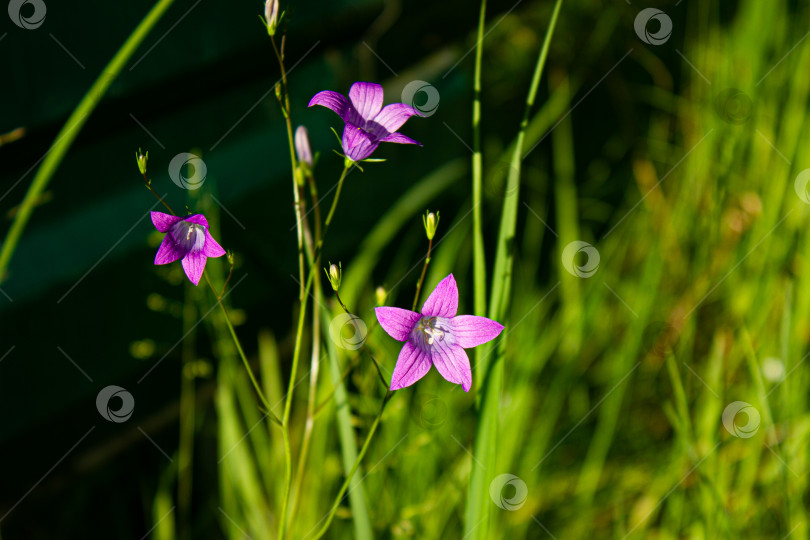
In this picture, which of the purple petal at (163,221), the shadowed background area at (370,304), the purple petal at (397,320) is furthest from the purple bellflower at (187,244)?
the shadowed background area at (370,304)

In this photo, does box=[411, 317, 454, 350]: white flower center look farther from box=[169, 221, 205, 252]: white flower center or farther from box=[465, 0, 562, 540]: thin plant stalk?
box=[169, 221, 205, 252]: white flower center

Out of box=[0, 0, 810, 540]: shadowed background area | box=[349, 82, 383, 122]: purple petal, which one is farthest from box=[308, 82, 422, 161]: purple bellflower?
box=[0, 0, 810, 540]: shadowed background area

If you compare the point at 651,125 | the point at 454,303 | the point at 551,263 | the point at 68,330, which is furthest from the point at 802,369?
the point at 68,330

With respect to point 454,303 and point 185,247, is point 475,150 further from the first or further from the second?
point 185,247

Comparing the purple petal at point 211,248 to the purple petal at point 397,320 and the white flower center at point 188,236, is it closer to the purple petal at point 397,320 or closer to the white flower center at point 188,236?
the white flower center at point 188,236

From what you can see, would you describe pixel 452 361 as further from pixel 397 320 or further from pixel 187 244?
pixel 187 244

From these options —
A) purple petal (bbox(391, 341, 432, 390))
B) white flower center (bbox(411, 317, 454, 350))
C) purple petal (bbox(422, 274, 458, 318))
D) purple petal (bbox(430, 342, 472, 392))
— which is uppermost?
purple petal (bbox(422, 274, 458, 318))

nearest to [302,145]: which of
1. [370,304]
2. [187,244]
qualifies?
[187,244]
